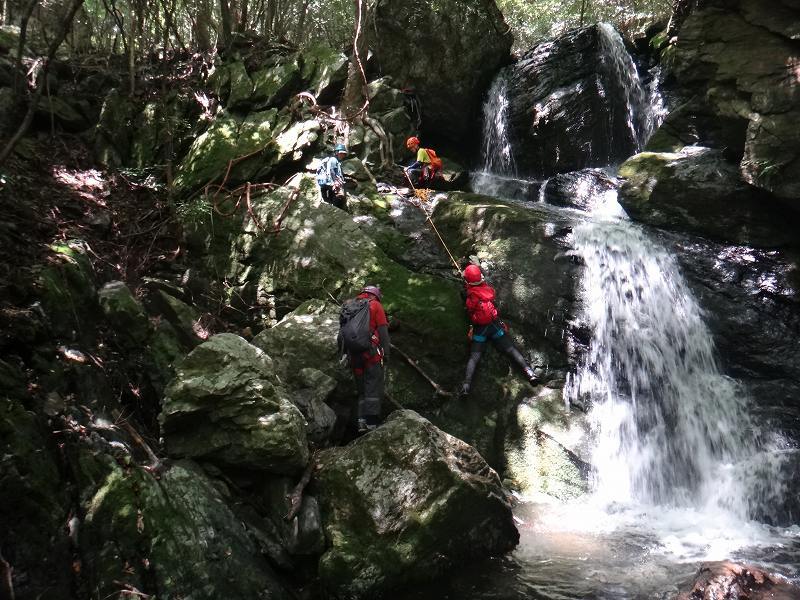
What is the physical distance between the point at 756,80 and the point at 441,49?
7.58 m

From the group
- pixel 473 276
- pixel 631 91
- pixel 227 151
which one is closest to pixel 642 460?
pixel 473 276

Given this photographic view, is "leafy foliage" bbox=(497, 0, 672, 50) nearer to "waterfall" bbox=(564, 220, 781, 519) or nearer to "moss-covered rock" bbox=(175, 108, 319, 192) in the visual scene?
"moss-covered rock" bbox=(175, 108, 319, 192)

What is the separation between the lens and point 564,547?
5836 mm

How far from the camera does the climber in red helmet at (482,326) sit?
796 centimetres

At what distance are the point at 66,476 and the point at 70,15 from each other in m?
3.94

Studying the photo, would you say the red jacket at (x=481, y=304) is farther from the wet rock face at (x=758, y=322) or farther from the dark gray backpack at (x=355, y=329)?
the wet rock face at (x=758, y=322)

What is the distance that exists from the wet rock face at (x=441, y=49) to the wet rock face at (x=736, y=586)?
40.4ft

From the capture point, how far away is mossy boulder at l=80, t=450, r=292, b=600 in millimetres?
3857

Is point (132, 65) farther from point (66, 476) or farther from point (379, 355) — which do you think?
point (66, 476)

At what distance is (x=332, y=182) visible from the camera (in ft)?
32.5

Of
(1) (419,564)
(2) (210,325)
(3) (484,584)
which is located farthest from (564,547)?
(2) (210,325)

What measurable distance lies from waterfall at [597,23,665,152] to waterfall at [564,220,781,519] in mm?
5451

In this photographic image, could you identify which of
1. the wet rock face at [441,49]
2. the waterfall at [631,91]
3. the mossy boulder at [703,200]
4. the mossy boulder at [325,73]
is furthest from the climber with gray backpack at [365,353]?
the waterfall at [631,91]

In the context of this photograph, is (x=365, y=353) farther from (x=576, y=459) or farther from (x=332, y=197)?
(x=332, y=197)
